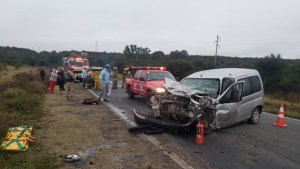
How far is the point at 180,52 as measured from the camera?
108812mm

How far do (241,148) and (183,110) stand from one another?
1687 mm

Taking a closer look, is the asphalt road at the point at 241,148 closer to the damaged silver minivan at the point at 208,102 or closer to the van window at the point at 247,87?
the damaged silver minivan at the point at 208,102

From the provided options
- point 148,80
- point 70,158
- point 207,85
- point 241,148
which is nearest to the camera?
point 70,158

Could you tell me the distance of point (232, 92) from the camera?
812 cm

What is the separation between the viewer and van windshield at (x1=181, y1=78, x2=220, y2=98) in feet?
26.8

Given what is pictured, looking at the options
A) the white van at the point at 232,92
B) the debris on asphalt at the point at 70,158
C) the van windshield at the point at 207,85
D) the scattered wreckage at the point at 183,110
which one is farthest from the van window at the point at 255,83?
the debris on asphalt at the point at 70,158

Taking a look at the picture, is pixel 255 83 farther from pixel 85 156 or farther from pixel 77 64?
pixel 77 64

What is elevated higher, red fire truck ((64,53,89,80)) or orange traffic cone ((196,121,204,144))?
red fire truck ((64,53,89,80))

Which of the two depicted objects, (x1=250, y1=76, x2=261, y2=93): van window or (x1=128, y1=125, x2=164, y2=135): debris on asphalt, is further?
(x1=250, y1=76, x2=261, y2=93): van window

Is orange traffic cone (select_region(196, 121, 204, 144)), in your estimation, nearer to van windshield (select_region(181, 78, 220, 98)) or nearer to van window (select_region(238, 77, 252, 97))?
van windshield (select_region(181, 78, 220, 98))

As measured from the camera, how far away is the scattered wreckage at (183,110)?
7.11 metres

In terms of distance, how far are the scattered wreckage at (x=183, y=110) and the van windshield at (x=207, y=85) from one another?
0.70 metres

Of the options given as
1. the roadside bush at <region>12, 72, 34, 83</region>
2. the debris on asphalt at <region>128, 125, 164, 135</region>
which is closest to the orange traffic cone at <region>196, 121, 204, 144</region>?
the debris on asphalt at <region>128, 125, 164, 135</region>

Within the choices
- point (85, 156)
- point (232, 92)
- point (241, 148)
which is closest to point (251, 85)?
point (232, 92)
